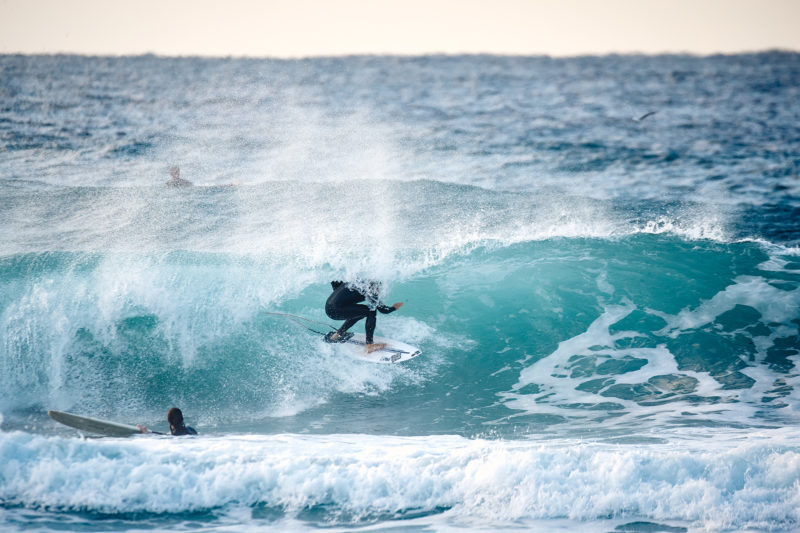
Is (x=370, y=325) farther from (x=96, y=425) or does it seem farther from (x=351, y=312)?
(x=96, y=425)

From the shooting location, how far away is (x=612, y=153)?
23.8 m

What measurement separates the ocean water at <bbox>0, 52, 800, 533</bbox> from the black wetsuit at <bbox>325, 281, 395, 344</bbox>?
42.6 inches

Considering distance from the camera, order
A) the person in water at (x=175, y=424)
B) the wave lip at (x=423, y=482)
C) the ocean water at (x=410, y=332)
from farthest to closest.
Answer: the person in water at (x=175, y=424) < the ocean water at (x=410, y=332) < the wave lip at (x=423, y=482)

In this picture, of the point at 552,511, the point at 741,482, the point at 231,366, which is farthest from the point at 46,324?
the point at 741,482

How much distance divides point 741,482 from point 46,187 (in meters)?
18.6

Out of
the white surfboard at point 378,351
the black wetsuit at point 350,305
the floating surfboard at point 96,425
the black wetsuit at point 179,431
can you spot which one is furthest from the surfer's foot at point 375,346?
the floating surfboard at point 96,425

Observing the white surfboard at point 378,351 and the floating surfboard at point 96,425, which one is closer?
the floating surfboard at point 96,425

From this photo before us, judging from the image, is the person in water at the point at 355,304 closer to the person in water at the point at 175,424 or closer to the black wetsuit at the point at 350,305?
the black wetsuit at the point at 350,305

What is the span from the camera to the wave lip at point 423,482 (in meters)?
6.02

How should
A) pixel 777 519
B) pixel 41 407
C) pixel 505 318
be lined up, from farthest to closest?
pixel 505 318 < pixel 41 407 < pixel 777 519

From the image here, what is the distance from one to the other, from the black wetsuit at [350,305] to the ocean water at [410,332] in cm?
108

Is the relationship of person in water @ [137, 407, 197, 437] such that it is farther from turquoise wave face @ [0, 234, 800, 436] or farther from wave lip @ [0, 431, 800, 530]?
turquoise wave face @ [0, 234, 800, 436]

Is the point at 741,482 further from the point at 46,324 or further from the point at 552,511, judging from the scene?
the point at 46,324

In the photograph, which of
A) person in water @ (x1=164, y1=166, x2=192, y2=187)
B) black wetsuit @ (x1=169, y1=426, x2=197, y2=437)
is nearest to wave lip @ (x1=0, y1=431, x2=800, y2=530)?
black wetsuit @ (x1=169, y1=426, x2=197, y2=437)
